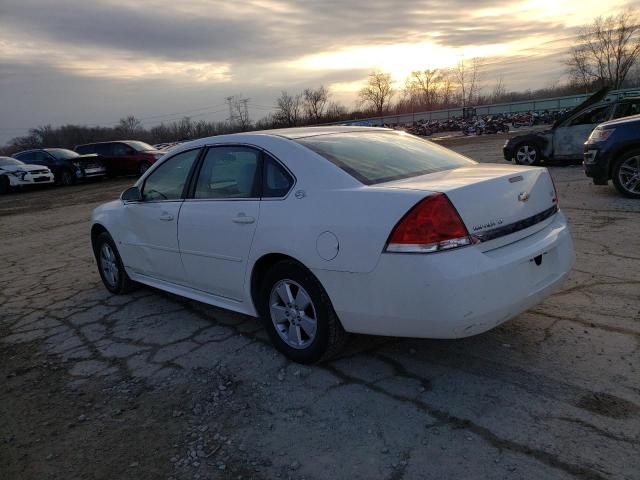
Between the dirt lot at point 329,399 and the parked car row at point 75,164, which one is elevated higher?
the parked car row at point 75,164

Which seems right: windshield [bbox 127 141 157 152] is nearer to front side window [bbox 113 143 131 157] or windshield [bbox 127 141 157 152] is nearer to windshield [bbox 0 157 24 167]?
front side window [bbox 113 143 131 157]

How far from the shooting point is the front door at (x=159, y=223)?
14.5ft

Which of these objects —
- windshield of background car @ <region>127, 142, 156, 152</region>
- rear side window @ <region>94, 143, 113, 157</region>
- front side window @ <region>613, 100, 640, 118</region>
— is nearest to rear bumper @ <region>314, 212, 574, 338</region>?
front side window @ <region>613, 100, 640, 118</region>

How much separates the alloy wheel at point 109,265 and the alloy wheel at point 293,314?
8.86 feet

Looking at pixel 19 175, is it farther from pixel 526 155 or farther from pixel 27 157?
pixel 526 155

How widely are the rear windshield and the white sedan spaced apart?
17 mm

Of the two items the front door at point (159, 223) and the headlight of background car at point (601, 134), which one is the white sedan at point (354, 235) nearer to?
the front door at point (159, 223)

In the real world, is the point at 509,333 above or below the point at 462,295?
below

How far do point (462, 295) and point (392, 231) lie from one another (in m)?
0.50

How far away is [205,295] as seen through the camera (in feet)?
13.9

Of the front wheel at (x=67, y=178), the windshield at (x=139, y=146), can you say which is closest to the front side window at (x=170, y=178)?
the windshield at (x=139, y=146)

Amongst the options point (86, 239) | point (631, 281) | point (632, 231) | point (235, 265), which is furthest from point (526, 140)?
point (235, 265)

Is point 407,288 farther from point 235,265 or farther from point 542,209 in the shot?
point 235,265

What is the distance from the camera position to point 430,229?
9.02 feet
